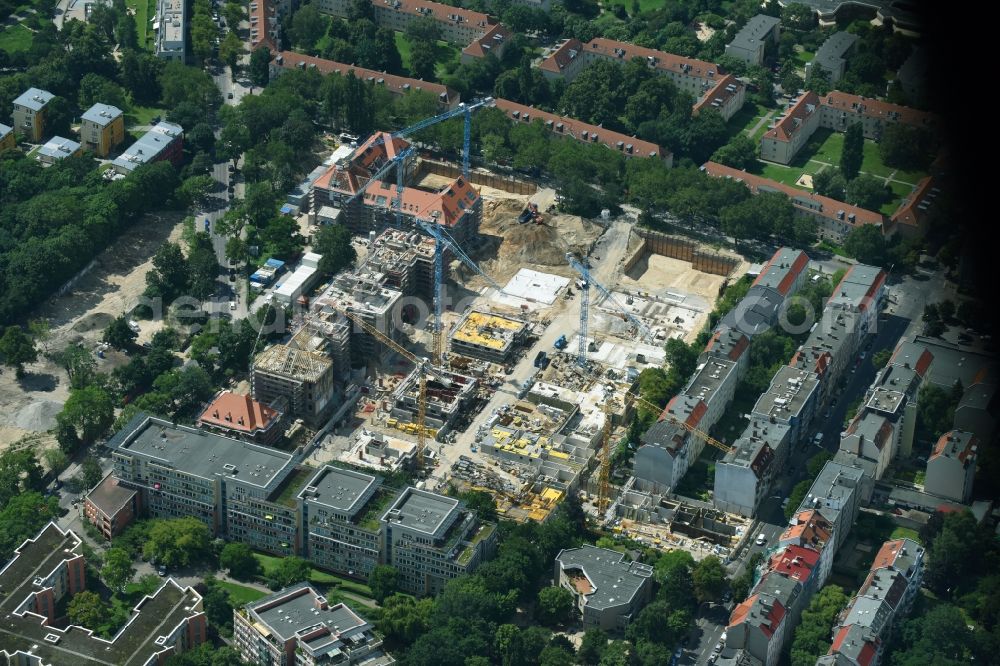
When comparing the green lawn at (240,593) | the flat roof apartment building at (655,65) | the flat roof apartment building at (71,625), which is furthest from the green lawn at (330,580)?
the flat roof apartment building at (655,65)

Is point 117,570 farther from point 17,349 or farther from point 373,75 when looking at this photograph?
point 373,75

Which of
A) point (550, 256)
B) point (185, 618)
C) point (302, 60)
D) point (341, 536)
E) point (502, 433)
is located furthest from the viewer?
point (302, 60)

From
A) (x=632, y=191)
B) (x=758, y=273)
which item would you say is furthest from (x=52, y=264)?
(x=758, y=273)

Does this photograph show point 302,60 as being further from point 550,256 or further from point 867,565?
point 867,565

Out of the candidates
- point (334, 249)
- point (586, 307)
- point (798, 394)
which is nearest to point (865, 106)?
point (586, 307)

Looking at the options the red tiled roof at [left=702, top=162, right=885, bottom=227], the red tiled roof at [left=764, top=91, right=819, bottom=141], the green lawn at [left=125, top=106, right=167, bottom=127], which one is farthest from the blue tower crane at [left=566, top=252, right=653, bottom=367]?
the green lawn at [left=125, top=106, right=167, bottom=127]

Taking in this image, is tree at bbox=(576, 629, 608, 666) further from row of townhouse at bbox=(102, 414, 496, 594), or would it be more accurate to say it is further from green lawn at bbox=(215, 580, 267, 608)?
green lawn at bbox=(215, 580, 267, 608)
